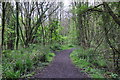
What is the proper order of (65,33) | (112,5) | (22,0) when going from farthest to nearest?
(65,33)
(22,0)
(112,5)

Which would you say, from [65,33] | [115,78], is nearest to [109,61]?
[115,78]

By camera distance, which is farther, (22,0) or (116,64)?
(22,0)

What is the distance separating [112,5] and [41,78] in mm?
4944

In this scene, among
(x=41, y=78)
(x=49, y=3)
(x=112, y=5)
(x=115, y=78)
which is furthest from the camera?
(x=49, y=3)

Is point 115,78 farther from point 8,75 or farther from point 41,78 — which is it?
point 8,75

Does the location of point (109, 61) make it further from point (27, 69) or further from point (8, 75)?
point (8, 75)

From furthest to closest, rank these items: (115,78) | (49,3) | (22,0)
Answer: (49,3) < (22,0) < (115,78)

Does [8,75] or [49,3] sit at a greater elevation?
[49,3]

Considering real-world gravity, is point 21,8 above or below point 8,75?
above

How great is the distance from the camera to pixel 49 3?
1122 cm

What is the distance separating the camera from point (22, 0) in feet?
31.9

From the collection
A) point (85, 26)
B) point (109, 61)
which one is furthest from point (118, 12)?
point (85, 26)

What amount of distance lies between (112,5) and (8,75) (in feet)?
18.8

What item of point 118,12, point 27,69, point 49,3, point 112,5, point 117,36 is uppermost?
point 49,3
